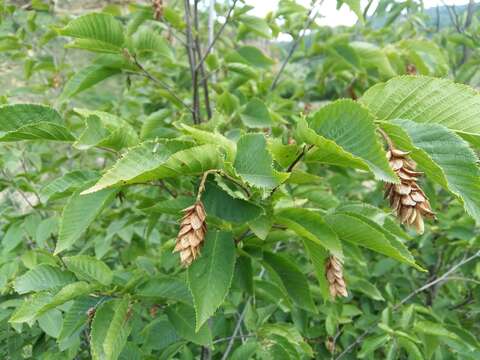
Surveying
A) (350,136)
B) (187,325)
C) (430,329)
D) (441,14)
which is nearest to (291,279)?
(187,325)

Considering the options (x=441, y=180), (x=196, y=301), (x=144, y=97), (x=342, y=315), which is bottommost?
(x=342, y=315)

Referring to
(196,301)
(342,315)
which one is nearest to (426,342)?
(342,315)

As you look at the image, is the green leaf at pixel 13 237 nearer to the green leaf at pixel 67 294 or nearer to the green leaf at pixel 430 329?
the green leaf at pixel 67 294

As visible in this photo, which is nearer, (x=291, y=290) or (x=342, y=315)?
(x=291, y=290)

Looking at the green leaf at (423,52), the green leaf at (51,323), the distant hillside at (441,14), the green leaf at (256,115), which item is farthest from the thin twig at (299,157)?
the distant hillside at (441,14)

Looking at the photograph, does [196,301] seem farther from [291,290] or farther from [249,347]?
[249,347]

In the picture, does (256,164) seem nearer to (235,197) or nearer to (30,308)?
(235,197)
